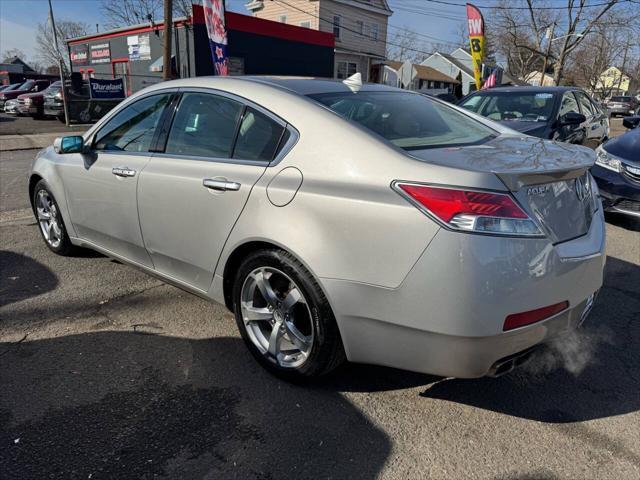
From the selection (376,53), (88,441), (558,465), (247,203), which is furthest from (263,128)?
(376,53)

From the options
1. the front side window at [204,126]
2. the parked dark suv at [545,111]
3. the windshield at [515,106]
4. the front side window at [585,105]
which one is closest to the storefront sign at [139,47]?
the parked dark suv at [545,111]

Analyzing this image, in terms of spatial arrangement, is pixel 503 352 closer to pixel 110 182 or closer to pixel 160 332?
pixel 160 332

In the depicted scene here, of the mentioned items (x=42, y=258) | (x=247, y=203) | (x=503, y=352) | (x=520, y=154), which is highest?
(x=520, y=154)

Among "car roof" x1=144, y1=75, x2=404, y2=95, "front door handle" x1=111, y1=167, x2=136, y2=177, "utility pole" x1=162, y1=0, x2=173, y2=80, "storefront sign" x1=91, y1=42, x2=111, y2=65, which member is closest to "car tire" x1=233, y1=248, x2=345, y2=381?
"car roof" x1=144, y1=75, x2=404, y2=95

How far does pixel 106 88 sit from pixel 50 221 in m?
17.4

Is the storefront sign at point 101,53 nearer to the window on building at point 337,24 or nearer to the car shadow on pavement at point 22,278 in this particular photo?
the window on building at point 337,24

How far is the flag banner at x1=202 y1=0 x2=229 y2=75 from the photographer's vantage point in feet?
40.1

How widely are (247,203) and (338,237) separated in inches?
24.2

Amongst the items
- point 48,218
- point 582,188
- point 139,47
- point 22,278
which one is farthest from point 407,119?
point 139,47

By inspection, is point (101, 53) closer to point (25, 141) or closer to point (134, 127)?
point (25, 141)

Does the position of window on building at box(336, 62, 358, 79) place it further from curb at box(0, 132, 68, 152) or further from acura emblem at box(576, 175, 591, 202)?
acura emblem at box(576, 175, 591, 202)

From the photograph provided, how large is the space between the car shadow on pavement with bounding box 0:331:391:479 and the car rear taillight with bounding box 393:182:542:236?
108cm

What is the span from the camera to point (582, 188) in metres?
2.50

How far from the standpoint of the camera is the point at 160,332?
3.29 metres
